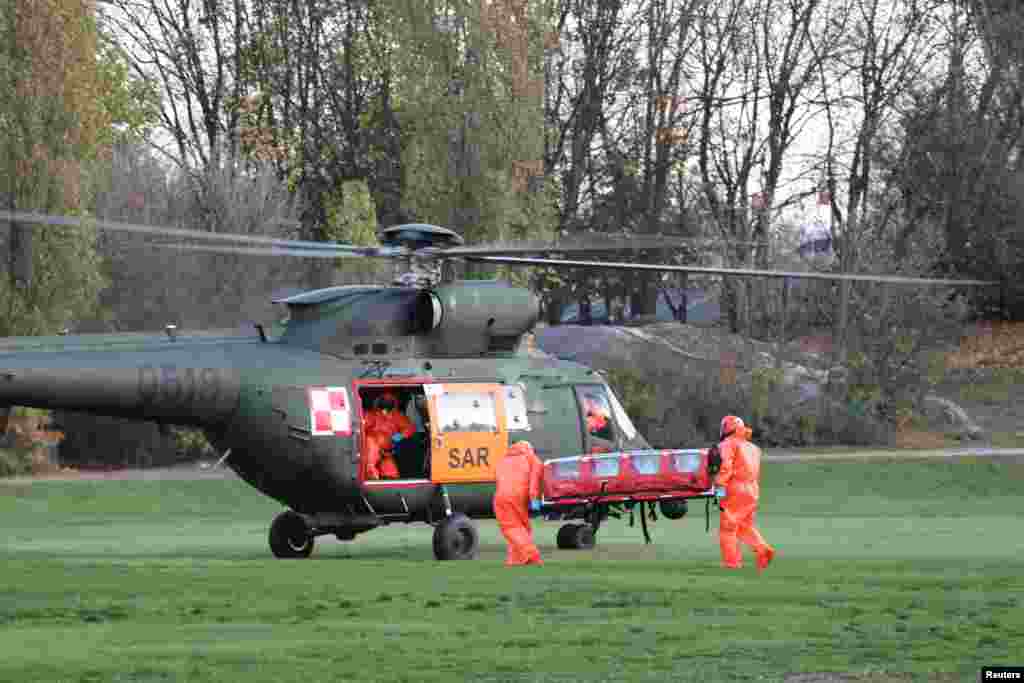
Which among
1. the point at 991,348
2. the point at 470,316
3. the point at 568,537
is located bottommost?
the point at 568,537

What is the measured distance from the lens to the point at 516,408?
26141 millimetres

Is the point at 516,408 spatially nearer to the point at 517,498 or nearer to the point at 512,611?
the point at 517,498

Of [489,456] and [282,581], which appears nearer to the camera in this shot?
[282,581]

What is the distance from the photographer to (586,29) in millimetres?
65125

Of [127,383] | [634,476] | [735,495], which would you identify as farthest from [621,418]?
[127,383]

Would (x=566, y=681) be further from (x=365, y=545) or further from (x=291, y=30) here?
(x=291, y=30)

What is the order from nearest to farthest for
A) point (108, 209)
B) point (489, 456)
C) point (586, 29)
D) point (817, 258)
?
point (489, 456), point (108, 209), point (817, 258), point (586, 29)

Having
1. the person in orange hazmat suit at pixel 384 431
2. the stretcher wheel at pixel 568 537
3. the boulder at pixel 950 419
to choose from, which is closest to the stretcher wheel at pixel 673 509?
the stretcher wheel at pixel 568 537

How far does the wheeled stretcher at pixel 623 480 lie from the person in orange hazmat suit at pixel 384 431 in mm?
1999

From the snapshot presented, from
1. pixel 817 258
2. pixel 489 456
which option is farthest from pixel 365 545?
pixel 817 258

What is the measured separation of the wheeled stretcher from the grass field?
2.39ft

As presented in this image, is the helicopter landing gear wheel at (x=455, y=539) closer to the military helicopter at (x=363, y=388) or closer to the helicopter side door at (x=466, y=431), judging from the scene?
the military helicopter at (x=363, y=388)

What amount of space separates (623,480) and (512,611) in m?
6.90

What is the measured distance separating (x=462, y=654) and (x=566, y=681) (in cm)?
145
